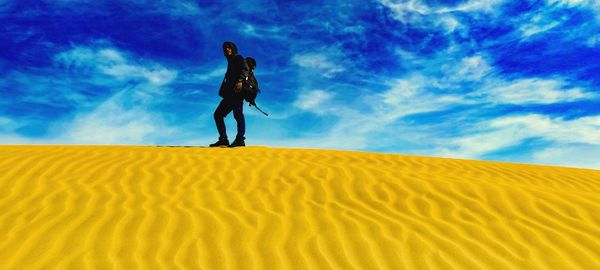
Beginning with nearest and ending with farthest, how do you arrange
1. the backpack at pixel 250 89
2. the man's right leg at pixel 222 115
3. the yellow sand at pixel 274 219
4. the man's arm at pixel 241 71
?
the yellow sand at pixel 274 219, the man's arm at pixel 241 71, the backpack at pixel 250 89, the man's right leg at pixel 222 115

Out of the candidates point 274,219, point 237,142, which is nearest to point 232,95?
point 237,142

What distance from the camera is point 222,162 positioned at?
7.70 metres

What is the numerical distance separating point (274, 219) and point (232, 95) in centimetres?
544

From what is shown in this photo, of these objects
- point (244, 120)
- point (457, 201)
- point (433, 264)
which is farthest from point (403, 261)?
point (244, 120)

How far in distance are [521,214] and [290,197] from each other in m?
2.38

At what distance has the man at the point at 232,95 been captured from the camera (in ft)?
32.0

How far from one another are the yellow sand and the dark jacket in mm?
2725

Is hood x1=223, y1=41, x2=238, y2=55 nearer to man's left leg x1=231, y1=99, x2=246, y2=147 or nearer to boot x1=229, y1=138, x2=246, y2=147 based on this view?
man's left leg x1=231, y1=99, x2=246, y2=147

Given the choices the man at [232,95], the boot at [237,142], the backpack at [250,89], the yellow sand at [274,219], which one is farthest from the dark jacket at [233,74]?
the yellow sand at [274,219]

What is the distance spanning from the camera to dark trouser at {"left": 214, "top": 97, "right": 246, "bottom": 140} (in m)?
10.0

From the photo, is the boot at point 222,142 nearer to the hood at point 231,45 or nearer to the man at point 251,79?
the man at point 251,79

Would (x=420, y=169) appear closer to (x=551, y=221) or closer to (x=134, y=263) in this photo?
(x=551, y=221)

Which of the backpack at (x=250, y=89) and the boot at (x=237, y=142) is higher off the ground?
the backpack at (x=250, y=89)

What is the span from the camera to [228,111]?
33.4ft
